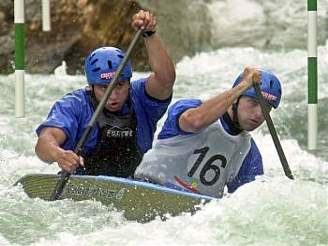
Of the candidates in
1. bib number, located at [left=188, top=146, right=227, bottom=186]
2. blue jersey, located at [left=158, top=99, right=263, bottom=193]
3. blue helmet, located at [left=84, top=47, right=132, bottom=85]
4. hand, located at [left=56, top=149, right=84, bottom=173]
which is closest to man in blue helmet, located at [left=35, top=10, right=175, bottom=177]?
blue helmet, located at [left=84, top=47, right=132, bottom=85]

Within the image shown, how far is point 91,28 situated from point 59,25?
32cm

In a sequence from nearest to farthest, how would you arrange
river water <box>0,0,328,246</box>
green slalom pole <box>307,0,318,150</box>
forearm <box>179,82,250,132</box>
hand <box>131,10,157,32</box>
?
1. river water <box>0,0,328,246</box>
2. forearm <box>179,82,250,132</box>
3. hand <box>131,10,157,32</box>
4. green slalom pole <box>307,0,318,150</box>

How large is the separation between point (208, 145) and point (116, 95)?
583mm

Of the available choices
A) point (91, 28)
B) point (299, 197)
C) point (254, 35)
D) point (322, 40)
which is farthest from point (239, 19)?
point (299, 197)

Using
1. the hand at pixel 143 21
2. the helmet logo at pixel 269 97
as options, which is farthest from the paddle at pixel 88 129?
the helmet logo at pixel 269 97

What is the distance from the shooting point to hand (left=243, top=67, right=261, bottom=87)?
475cm

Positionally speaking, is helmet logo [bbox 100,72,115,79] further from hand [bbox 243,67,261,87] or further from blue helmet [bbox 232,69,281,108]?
hand [bbox 243,67,261,87]

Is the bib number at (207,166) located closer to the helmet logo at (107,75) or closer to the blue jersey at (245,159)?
the blue jersey at (245,159)

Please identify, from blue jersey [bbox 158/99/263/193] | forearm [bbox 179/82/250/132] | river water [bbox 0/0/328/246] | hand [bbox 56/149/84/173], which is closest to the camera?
river water [bbox 0/0/328/246]

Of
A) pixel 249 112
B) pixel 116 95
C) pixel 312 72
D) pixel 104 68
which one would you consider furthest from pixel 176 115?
pixel 312 72

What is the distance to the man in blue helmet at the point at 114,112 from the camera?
17.1 ft

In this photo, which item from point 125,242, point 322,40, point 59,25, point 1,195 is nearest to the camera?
point 125,242

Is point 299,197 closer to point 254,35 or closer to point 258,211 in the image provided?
point 258,211

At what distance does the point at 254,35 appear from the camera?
11977 mm
